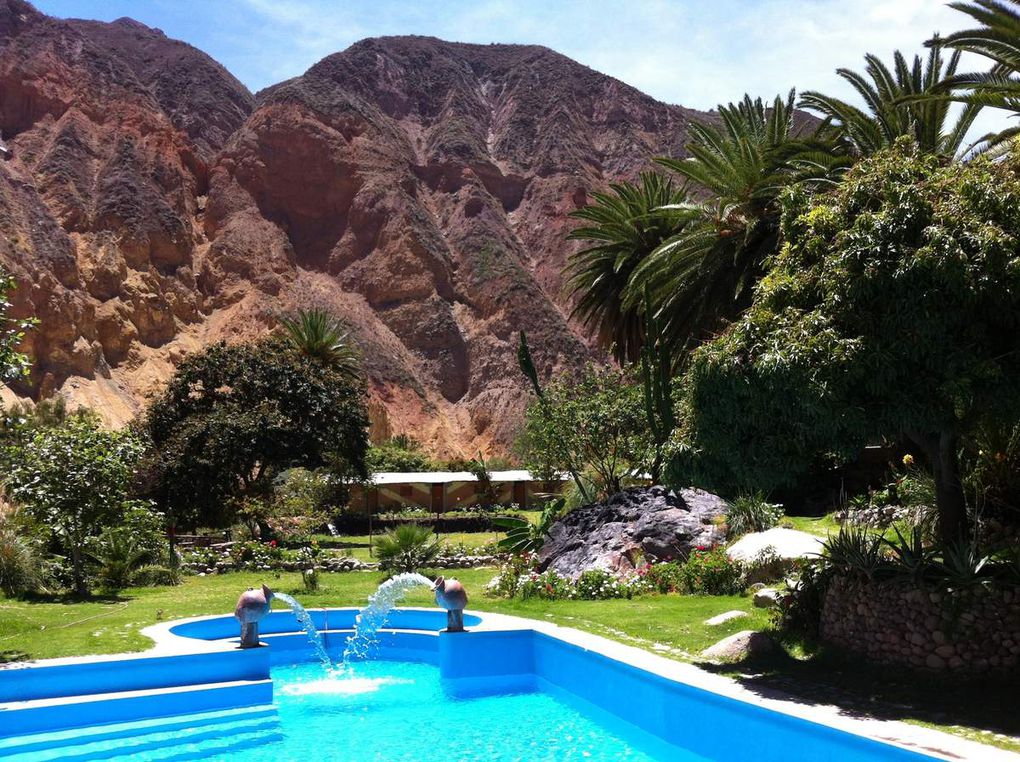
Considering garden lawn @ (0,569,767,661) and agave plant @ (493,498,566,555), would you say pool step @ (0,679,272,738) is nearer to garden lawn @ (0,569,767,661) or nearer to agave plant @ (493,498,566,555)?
garden lawn @ (0,569,767,661)

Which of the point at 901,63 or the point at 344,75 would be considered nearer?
the point at 901,63

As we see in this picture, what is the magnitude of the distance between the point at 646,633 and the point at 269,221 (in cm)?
7441

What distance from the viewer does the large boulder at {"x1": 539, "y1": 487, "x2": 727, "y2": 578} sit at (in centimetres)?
1762

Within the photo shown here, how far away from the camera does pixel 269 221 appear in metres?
80.7

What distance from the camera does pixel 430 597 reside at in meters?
18.0

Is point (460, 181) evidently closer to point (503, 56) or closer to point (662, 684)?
point (503, 56)

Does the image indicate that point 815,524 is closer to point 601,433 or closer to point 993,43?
point 601,433

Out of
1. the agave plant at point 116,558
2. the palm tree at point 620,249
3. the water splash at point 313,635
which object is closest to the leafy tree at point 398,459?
the palm tree at point 620,249

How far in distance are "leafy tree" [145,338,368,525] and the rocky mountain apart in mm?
26481

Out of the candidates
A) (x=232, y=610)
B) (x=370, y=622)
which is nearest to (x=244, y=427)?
(x=232, y=610)

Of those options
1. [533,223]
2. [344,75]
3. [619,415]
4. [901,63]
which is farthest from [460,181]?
[901,63]

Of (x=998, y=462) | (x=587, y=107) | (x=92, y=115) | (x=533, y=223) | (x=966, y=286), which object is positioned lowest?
(x=998, y=462)

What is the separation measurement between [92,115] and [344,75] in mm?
33024

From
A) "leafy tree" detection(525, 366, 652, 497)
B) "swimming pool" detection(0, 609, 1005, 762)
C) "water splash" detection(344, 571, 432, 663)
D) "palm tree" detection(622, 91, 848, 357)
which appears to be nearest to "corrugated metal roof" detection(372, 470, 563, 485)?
"leafy tree" detection(525, 366, 652, 497)
